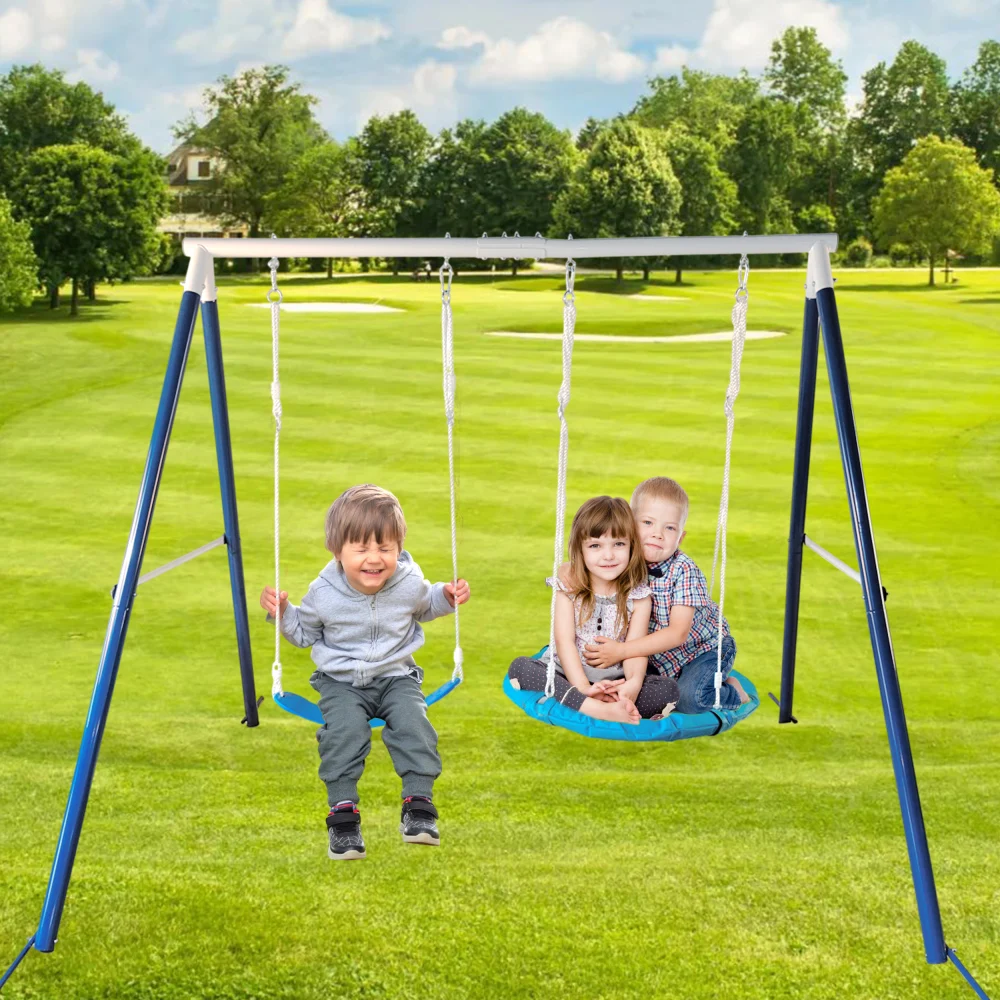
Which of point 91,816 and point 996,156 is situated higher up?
point 996,156

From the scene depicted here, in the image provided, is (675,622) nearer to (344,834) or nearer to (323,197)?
(344,834)

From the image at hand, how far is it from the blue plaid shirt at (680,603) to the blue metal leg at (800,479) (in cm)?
53

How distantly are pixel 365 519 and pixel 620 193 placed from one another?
135 feet

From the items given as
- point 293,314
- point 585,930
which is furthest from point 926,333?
point 585,930

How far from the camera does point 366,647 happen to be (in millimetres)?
4770

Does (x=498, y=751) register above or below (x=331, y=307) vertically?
Answer: below

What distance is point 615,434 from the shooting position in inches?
689

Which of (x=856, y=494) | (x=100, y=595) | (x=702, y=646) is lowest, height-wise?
(x=100, y=595)

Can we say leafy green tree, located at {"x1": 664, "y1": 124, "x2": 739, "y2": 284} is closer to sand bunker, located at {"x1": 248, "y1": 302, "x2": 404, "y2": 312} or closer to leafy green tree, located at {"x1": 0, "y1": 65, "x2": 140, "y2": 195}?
sand bunker, located at {"x1": 248, "y1": 302, "x2": 404, "y2": 312}

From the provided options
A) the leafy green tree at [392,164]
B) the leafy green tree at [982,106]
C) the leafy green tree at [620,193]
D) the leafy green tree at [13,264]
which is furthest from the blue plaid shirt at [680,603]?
the leafy green tree at [982,106]

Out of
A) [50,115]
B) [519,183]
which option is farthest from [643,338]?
[50,115]

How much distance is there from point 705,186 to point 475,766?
4569 cm

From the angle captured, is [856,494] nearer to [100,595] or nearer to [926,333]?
[100,595]

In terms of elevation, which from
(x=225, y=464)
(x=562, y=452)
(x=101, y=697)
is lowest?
(x=101, y=697)
